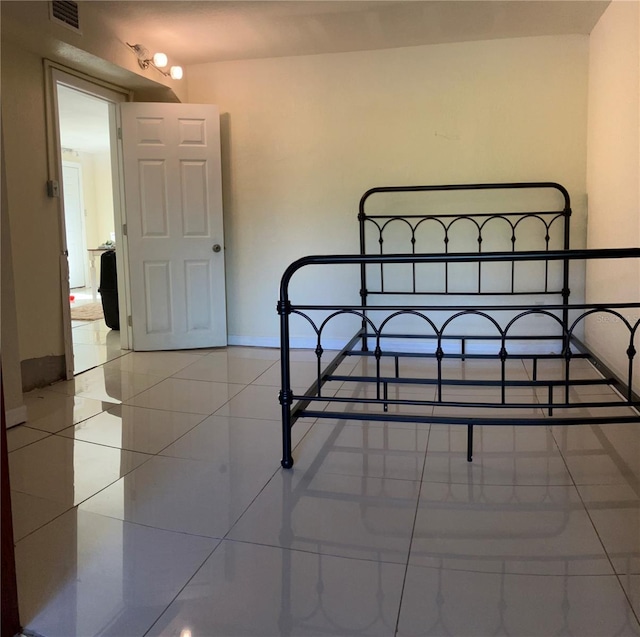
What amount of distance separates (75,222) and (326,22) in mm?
6530

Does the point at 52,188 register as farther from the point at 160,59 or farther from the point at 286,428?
the point at 286,428

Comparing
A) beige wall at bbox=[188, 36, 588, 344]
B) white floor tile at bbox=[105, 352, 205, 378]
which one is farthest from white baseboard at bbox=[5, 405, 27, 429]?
beige wall at bbox=[188, 36, 588, 344]

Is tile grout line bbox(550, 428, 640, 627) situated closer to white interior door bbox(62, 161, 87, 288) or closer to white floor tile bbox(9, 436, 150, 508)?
white floor tile bbox(9, 436, 150, 508)

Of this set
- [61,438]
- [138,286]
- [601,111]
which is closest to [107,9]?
[138,286]

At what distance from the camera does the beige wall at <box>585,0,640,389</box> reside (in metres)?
3.05

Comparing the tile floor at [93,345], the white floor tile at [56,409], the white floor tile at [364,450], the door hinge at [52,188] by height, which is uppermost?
the door hinge at [52,188]

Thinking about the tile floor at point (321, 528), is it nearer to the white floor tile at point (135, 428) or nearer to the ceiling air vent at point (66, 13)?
the white floor tile at point (135, 428)

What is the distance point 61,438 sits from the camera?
2.73 metres

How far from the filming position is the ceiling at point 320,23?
3.34 meters

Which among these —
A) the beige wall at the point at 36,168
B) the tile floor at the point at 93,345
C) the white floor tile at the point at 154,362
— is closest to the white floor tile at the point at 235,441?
the white floor tile at the point at 154,362

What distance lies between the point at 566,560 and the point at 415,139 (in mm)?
3286

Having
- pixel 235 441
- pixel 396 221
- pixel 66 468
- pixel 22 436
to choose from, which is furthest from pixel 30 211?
pixel 396 221

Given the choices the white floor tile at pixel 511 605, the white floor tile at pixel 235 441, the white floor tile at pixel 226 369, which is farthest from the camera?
the white floor tile at pixel 226 369

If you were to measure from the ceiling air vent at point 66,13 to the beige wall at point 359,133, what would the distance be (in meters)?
1.39
